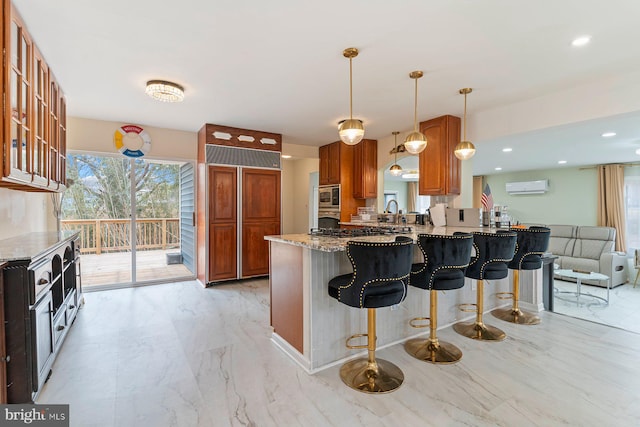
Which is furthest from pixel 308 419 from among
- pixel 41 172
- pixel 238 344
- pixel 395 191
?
pixel 395 191

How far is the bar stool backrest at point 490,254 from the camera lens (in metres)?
2.68

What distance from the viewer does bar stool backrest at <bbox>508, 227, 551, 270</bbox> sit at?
3027 millimetres

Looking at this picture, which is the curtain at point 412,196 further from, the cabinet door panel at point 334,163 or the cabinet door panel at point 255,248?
the cabinet door panel at point 255,248

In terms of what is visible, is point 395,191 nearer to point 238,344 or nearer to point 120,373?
point 238,344

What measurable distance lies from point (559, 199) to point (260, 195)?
7.77 metres

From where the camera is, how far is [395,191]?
1130 cm

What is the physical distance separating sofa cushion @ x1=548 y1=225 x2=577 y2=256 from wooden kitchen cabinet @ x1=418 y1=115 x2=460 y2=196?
15.5 feet

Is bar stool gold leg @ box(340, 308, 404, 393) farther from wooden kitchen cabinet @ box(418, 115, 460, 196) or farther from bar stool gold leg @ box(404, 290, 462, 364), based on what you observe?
wooden kitchen cabinet @ box(418, 115, 460, 196)

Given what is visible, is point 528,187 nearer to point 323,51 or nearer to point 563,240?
point 563,240

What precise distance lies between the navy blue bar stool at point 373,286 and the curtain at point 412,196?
9.56 meters

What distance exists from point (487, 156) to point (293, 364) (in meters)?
6.00

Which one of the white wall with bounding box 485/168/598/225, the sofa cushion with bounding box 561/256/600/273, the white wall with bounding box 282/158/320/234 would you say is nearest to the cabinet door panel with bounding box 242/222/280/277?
the white wall with bounding box 282/158/320/234

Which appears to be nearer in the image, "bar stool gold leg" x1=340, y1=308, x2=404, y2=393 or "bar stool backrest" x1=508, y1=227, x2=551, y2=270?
"bar stool gold leg" x1=340, y1=308, x2=404, y2=393

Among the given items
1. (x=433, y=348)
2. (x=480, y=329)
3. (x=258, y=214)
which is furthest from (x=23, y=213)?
(x=480, y=329)
